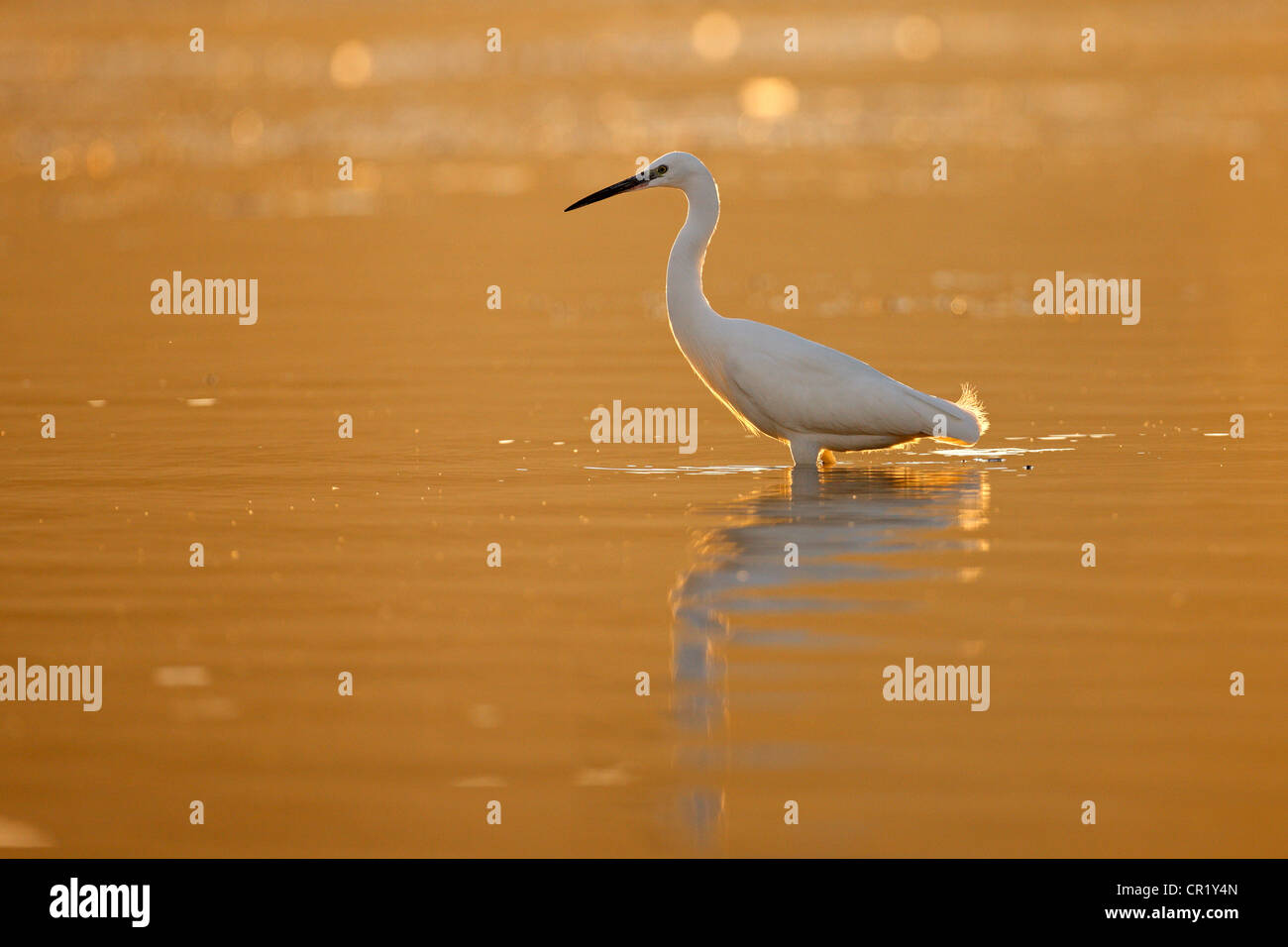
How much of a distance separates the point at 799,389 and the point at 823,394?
15 centimetres

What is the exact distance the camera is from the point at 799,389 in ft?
44.2

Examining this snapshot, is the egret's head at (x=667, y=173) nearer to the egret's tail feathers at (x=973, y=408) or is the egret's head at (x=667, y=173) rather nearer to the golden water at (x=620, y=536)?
the golden water at (x=620, y=536)

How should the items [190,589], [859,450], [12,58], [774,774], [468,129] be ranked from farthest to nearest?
1. [12,58]
2. [468,129]
3. [859,450]
4. [190,589]
5. [774,774]

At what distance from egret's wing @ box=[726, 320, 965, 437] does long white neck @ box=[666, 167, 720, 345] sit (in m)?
0.52

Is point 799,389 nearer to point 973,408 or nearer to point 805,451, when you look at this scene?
point 805,451

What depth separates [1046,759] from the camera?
7914 millimetres

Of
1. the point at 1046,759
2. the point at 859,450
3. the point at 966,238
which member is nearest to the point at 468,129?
the point at 966,238

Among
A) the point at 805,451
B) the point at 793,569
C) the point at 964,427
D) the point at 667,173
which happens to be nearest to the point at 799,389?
the point at 805,451

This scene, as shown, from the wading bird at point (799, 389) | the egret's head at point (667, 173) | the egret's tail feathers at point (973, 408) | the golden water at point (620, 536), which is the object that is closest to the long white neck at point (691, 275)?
the wading bird at point (799, 389)

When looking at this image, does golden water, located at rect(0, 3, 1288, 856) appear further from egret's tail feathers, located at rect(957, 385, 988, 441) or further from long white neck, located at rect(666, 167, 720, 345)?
long white neck, located at rect(666, 167, 720, 345)

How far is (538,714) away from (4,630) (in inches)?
109

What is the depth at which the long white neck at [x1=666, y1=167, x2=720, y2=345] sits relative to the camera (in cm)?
1412
